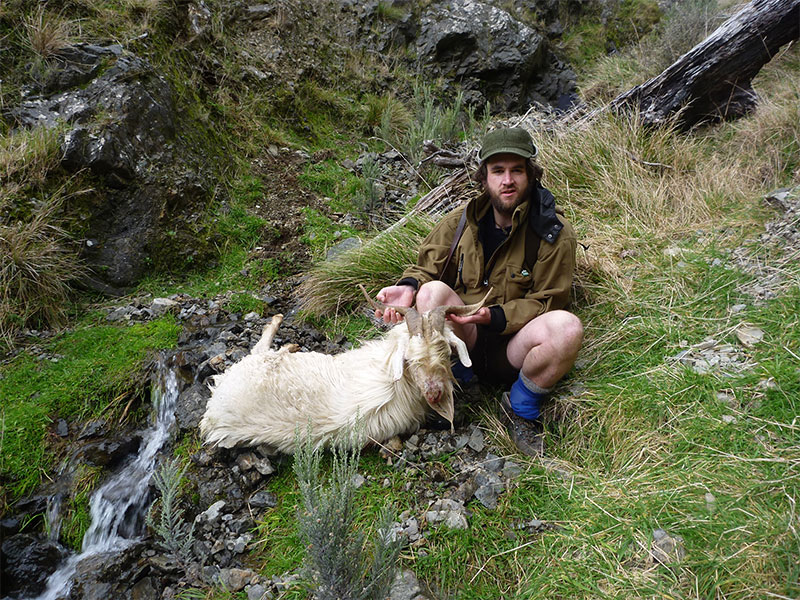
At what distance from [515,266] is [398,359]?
1.05 meters

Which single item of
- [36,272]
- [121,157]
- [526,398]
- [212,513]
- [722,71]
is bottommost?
[526,398]

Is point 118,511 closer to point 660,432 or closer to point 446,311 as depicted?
point 446,311

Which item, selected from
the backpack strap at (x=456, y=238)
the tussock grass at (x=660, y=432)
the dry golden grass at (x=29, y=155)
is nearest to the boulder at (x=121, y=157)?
the dry golden grass at (x=29, y=155)

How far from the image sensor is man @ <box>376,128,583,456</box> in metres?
2.99

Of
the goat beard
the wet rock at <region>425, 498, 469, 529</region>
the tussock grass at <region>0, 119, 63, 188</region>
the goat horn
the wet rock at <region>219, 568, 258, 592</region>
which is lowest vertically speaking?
the wet rock at <region>425, 498, 469, 529</region>

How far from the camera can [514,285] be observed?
10.7 ft

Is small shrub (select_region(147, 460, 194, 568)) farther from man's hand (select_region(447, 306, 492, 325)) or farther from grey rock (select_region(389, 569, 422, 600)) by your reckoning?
man's hand (select_region(447, 306, 492, 325))

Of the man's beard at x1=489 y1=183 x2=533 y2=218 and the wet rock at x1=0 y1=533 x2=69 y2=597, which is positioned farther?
the man's beard at x1=489 y1=183 x2=533 y2=218

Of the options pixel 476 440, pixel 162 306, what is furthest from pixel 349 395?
pixel 162 306

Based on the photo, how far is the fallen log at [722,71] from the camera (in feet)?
17.3

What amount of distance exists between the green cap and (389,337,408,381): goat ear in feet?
4.45

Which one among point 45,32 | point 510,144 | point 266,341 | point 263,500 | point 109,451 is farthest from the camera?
point 45,32

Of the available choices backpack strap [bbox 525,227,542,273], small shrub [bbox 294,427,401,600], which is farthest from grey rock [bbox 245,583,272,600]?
backpack strap [bbox 525,227,542,273]

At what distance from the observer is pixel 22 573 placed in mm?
2914
